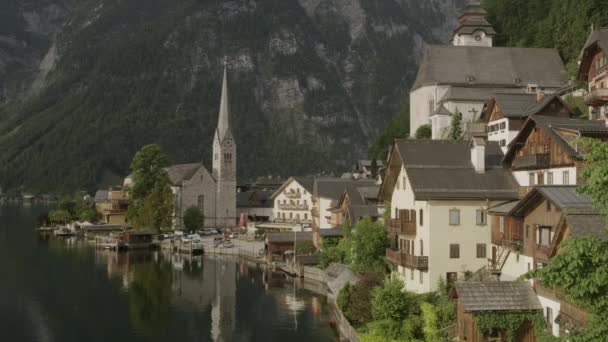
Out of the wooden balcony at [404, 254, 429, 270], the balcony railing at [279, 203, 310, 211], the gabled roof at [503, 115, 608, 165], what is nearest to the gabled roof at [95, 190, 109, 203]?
the balcony railing at [279, 203, 310, 211]

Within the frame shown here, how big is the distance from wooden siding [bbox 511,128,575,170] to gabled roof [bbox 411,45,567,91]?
159 feet

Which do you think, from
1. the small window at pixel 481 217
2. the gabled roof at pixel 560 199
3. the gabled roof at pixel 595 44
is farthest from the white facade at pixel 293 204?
the gabled roof at pixel 560 199

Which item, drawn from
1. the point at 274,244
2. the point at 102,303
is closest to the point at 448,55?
the point at 274,244

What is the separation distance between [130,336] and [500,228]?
86.2 ft

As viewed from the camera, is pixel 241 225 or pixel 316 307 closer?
pixel 316 307

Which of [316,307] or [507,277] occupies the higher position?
[507,277]

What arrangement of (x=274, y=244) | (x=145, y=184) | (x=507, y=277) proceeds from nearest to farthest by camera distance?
(x=507, y=277) → (x=274, y=244) → (x=145, y=184)

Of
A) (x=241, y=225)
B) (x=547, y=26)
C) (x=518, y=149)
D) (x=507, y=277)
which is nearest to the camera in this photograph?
(x=507, y=277)

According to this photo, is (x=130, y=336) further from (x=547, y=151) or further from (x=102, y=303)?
(x=547, y=151)

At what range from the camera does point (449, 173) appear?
150ft

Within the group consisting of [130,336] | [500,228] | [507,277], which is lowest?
[130,336]

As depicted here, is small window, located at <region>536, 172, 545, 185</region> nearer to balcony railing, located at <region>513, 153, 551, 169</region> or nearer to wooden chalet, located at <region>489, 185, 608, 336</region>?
balcony railing, located at <region>513, 153, 551, 169</region>

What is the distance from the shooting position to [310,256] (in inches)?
3071

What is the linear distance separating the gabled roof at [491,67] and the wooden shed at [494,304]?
5944 cm
